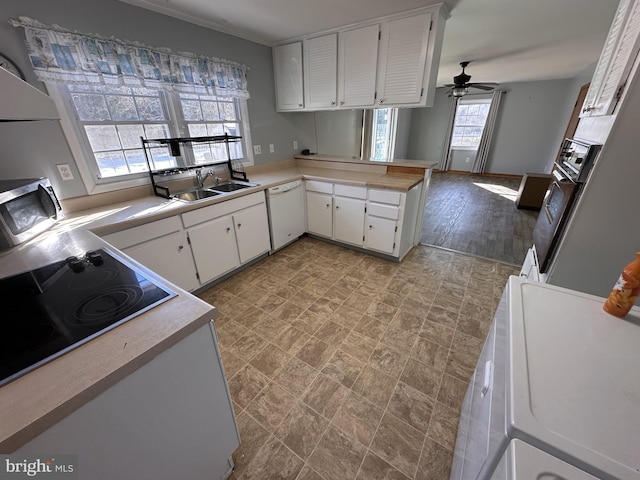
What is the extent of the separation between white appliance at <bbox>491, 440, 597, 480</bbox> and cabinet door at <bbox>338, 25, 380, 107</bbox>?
9.07 ft

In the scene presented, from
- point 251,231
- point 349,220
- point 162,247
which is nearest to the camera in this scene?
point 162,247

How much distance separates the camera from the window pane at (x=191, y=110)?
2432 mm

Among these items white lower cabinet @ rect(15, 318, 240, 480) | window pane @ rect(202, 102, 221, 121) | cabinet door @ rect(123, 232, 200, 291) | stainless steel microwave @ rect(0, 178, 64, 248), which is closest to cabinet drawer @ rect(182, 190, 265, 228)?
cabinet door @ rect(123, 232, 200, 291)

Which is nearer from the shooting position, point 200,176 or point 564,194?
point 564,194

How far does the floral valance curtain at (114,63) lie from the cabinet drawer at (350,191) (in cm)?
150

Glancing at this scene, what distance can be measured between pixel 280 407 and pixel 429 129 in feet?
27.0

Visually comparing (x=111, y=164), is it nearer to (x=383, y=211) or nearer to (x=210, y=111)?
(x=210, y=111)

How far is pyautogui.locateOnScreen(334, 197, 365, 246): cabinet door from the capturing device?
280cm

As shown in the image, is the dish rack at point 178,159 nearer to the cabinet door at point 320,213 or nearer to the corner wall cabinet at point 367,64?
the cabinet door at point 320,213

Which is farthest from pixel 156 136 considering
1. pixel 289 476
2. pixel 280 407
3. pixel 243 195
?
pixel 289 476

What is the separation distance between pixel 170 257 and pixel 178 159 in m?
1.04

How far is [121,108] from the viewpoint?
2.05 meters

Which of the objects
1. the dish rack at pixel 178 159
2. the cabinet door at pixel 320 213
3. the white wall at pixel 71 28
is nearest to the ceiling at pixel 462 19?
the white wall at pixel 71 28

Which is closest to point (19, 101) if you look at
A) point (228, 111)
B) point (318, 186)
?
point (228, 111)
